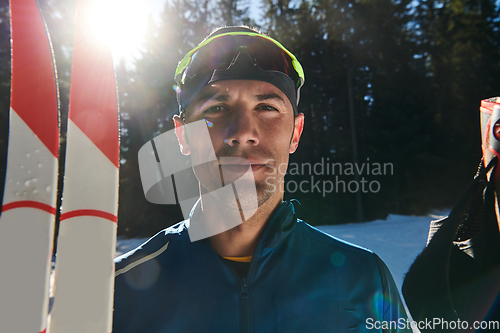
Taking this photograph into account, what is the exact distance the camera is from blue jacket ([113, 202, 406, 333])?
4.69ft

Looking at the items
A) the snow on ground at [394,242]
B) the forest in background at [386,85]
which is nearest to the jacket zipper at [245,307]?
the snow on ground at [394,242]

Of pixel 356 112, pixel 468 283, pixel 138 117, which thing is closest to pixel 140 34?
pixel 138 117

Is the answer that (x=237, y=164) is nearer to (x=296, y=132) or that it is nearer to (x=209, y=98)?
(x=209, y=98)

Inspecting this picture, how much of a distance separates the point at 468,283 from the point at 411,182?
20006 millimetres

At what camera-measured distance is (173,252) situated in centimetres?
163

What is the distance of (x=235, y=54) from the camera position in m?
1.85

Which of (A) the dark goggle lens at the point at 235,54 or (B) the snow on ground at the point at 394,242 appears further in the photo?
(B) the snow on ground at the point at 394,242

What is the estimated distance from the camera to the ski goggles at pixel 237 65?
1759 millimetres

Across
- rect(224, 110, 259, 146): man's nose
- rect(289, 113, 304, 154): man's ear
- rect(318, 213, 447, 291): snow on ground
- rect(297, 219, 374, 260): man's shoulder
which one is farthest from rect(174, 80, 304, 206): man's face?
rect(318, 213, 447, 291): snow on ground

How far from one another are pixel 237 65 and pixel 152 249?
134 centimetres

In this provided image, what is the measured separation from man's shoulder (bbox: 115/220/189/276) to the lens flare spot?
3.10 ft

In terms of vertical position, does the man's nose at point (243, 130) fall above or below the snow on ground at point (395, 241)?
→ above

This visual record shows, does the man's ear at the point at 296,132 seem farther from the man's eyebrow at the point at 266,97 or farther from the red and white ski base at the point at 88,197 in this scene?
the red and white ski base at the point at 88,197

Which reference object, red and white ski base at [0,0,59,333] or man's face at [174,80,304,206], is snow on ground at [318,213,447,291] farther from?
red and white ski base at [0,0,59,333]
